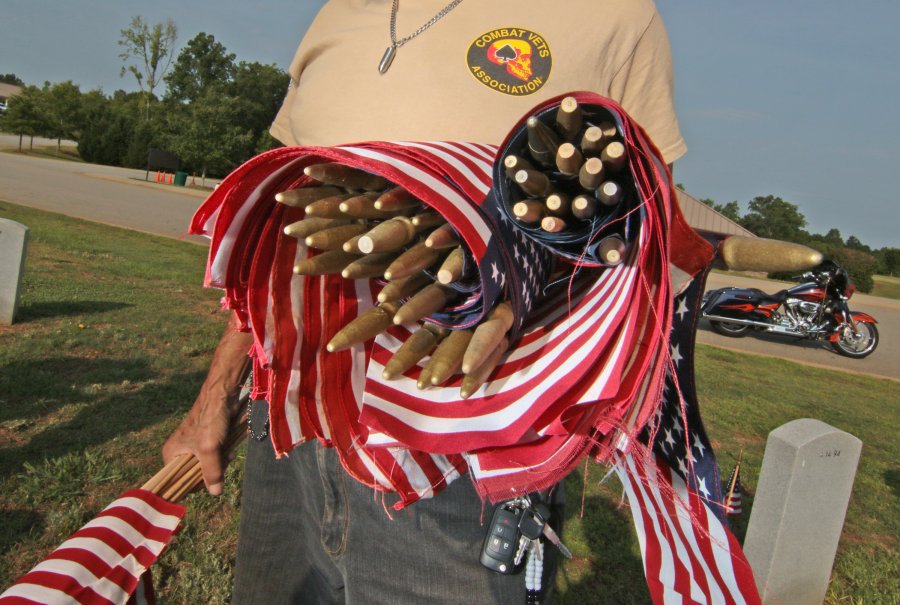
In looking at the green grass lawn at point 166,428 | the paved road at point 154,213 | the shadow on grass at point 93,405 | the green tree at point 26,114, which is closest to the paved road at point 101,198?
the paved road at point 154,213

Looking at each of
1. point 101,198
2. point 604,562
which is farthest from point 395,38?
point 101,198

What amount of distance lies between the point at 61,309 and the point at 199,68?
50.1 meters

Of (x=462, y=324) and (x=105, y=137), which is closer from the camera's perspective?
(x=462, y=324)

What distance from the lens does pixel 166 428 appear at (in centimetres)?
507

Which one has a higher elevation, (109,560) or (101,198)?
(109,560)

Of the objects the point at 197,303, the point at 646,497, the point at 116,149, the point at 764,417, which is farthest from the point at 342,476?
the point at 116,149

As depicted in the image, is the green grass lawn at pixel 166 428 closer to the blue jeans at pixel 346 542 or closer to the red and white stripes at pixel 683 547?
the red and white stripes at pixel 683 547

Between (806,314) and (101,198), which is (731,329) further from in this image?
(101,198)

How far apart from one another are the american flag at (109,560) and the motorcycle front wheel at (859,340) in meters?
13.5

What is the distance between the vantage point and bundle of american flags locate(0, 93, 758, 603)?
0.92 meters

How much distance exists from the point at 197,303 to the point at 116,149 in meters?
41.2

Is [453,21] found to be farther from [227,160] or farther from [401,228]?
[227,160]

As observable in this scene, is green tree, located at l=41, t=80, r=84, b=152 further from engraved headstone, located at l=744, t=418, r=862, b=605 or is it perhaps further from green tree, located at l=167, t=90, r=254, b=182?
engraved headstone, located at l=744, t=418, r=862, b=605

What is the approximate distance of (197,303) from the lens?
9.18 metres
